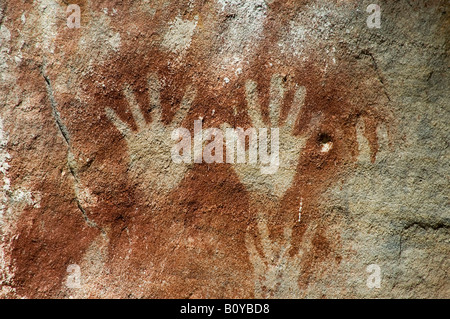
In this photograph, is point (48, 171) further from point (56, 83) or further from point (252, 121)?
point (252, 121)

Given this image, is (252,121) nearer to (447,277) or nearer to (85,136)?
(85,136)

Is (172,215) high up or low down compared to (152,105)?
down

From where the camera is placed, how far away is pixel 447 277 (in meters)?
1.33

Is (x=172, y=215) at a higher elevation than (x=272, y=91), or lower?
lower

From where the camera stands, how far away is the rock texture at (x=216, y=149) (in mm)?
1292

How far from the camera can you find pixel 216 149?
131 cm

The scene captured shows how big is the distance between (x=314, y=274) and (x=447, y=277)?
18.7 inches

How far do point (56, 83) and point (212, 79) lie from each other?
542 mm

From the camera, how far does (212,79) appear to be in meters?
1.30

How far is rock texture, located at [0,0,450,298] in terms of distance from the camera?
129cm

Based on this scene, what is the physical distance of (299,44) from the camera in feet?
4.24
